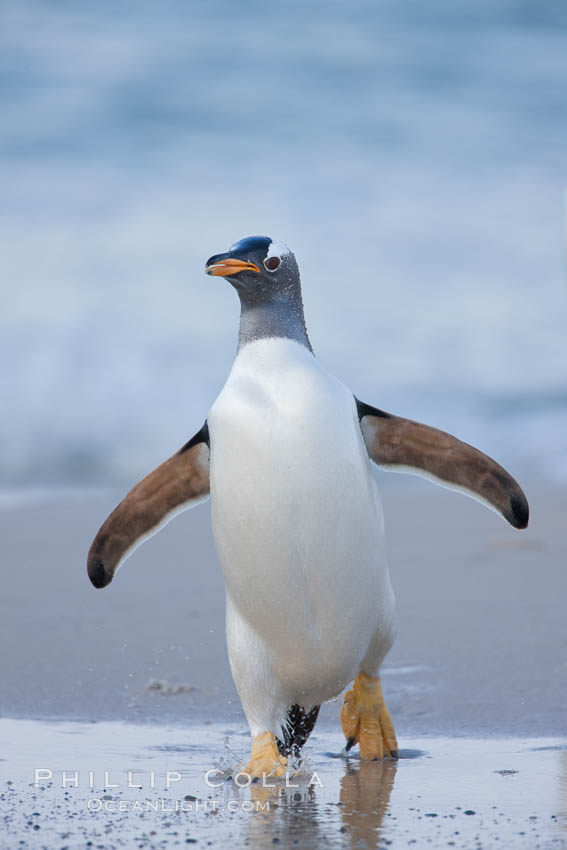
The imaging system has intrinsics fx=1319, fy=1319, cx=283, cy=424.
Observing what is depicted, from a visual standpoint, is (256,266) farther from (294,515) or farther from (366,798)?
(366,798)

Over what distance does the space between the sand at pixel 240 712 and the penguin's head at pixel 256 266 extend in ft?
4.70

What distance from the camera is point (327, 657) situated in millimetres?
3865

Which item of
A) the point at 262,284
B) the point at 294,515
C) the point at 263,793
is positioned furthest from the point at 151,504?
the point at 263,793

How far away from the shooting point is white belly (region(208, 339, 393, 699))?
3742mm

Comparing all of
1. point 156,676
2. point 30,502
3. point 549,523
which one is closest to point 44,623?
point 156,676

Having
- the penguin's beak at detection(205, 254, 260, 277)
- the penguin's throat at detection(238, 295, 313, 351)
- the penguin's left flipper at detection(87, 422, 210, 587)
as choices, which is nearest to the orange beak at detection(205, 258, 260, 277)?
the penguin's beak at detection(205, 254, 260, 277)

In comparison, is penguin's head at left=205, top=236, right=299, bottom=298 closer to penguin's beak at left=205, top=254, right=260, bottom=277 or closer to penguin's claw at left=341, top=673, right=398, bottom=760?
penguin's beak at left=205, top=254, right=260, bottom=277

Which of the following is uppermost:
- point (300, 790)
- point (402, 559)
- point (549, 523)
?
point (549, 523)

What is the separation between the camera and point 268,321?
13.1ft

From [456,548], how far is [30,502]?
419 centimetres

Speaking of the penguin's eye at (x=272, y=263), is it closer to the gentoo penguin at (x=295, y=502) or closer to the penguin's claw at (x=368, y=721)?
the gentoo penguin at (x=295, y=502)

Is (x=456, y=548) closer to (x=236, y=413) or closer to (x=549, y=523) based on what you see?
(x=549, y=523)

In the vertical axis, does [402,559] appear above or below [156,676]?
above

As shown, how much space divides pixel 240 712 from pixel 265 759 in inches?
39.3
